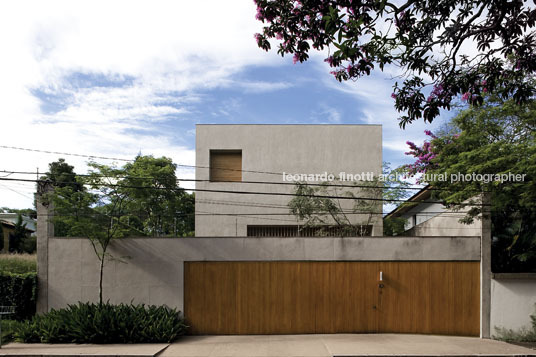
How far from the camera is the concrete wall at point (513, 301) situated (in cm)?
1395

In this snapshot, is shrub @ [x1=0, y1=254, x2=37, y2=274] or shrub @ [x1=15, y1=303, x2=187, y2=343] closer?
shrub @ [x1=15, y1=303, x2=187, y2=343]

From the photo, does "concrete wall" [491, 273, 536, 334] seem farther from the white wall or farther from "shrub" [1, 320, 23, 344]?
"shrub" [1, 320, 23, 344]

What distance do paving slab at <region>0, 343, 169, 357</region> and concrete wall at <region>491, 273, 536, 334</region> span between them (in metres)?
9.54

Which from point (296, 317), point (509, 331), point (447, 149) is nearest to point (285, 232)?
point (296, 317)

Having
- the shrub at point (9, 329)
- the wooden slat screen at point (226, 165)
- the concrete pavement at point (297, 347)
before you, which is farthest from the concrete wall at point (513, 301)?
the shrub at point (9, 329)

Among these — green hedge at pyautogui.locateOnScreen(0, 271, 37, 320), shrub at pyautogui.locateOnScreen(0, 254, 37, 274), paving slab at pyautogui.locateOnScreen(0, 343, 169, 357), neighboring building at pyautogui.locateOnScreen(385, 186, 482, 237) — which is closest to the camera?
paving slab at pyautogui.locateOnScreen(0, 343, 169, 357)

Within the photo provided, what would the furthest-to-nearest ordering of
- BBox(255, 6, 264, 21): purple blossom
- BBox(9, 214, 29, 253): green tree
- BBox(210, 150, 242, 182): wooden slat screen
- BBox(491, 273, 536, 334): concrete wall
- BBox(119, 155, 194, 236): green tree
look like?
BBox(9, 214, 29, 253): green tree
BBox(119, 155, 194, 236): green tree
BBox(210, 150, 242, 182): wooden slat screen
BBox(491, 273, 536, 334): concrete wall
BBox(255, 6, 264, 21): purple blossom

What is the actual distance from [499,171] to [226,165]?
11.9m

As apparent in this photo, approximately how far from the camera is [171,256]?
48.1ft

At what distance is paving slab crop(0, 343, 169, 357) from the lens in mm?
11406

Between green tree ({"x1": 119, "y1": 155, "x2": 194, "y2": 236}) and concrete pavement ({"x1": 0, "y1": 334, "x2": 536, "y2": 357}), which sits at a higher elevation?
green tree ({"x1": 119, "y1": 155, "x2": 194, "y2": 236})

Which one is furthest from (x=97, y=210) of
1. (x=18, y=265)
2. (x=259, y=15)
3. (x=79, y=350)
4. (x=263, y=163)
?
(x=263, y=163)

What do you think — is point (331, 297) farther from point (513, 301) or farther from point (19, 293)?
point (19, 293)

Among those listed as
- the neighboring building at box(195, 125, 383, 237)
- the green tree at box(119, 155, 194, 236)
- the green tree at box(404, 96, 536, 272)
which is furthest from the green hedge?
the green tree at box(404, 96, 536, 272)
